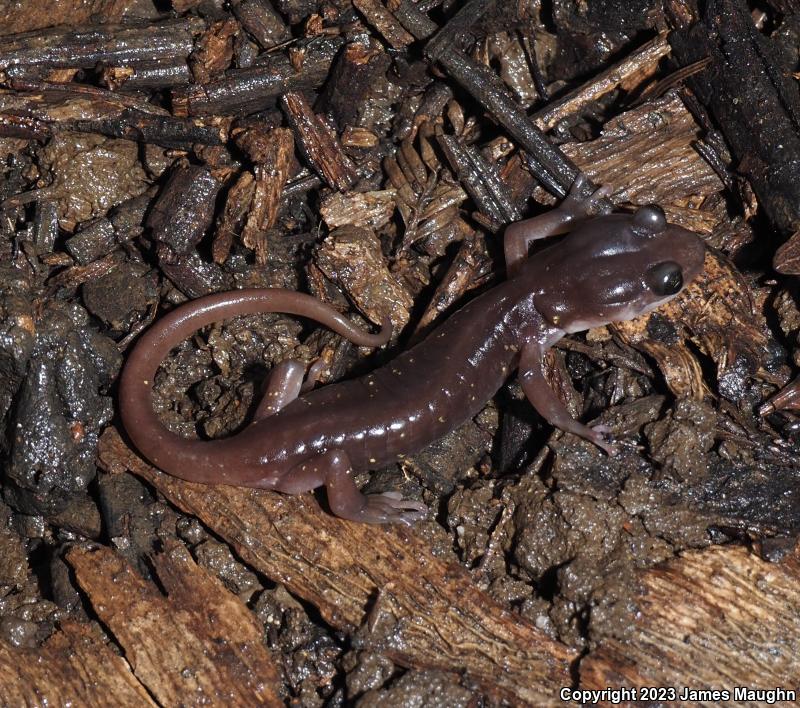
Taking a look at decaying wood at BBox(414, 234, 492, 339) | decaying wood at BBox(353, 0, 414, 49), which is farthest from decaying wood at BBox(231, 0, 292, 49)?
decaying wood at BBox(414, 234, 492, 339)

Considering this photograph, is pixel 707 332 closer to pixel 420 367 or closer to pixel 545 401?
pixel 545 401

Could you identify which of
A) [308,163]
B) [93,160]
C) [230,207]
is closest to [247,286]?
[230,207]

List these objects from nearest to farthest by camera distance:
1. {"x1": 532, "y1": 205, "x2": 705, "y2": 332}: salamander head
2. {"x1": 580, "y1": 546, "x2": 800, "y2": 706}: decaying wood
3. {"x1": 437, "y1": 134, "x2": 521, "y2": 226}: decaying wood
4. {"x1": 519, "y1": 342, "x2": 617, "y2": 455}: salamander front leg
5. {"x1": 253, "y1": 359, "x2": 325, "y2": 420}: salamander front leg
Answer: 1. {"x1": 580, "y1": 546, "x2": 800, "y2": 706}: decaying wood
2. {"x1": 519, "y1": 342, "x2": 617, "y2": 455}: salamander front leg
3. {"x1": 532, "y1": 205, "x2": 705, "y2": 332}: salamander head
4. {"x1": 253, "y1": 359, "x2": 325, "y2": 420}: salamander front leg
5. {"x1": 437, "y1": 134, "x2": 521, "y2": 226}: decaying wood

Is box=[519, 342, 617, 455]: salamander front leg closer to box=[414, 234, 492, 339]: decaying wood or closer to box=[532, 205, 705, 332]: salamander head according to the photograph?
box=[532, 205, 705, 332]: salamander head

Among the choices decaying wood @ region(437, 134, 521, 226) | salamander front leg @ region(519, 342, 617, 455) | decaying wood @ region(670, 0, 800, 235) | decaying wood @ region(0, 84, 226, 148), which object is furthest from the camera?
decaying wood @ region(0, 84, 226, 148)

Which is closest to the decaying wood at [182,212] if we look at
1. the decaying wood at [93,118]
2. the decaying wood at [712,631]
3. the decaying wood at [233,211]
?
the decaying wood at [233,211]

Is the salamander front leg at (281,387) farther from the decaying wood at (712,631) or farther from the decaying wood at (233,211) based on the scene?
the decaying wood at (712,631)
